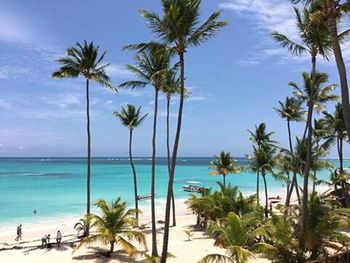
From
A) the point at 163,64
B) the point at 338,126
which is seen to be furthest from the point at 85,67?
the point at 338,126

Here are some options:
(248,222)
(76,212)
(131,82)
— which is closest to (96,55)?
(131,82)

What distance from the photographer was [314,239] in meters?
14.2

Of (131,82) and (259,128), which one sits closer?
(131,82)

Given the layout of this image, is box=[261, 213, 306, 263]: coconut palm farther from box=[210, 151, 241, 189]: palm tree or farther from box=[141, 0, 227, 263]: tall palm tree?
box=[210, 151, 241, 189]: palm tree

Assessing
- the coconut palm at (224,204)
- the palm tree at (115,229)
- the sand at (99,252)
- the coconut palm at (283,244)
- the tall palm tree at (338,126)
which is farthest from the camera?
the tall palm tree at (338,126)

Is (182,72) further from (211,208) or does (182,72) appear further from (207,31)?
(211,208)

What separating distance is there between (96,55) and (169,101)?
5.53 metres

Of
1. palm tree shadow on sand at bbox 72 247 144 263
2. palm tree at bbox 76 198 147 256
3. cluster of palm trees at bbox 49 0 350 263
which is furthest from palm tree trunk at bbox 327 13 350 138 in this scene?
palm tree shadow on sand at bbox 72 247 144 263

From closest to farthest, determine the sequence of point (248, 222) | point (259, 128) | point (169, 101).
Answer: point (248, 222), point (169, 101), point (259, 128)

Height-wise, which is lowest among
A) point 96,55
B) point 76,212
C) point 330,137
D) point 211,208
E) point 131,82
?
point 76,212

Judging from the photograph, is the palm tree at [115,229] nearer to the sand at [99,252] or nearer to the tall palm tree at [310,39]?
the sand at [99,252]

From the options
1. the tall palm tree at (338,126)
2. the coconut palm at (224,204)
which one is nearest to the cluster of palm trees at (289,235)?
the coconut palm at (224,204)

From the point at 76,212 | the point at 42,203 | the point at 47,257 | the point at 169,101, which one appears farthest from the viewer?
the point at 42,203

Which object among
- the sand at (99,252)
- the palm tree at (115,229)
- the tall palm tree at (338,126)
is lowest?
the sand at (99,252)
